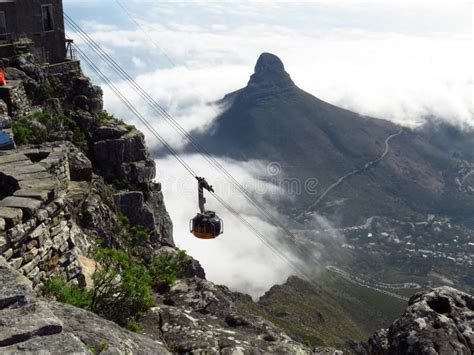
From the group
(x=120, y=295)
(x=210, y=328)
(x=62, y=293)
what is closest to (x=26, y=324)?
(x=62, y=293)

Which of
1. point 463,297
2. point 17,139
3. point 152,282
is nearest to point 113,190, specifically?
point 17,139

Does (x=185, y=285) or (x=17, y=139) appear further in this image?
(x=17, y=139)

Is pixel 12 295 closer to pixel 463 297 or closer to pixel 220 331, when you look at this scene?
pixel 220 331

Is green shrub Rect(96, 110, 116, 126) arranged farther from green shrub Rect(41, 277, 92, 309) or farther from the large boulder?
green shrub Rect(41, 277, 92, 309)

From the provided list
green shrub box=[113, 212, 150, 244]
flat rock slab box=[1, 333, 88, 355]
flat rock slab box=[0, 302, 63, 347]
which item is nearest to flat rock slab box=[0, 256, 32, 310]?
flat rock slab box=[0, 302, 63, 347]

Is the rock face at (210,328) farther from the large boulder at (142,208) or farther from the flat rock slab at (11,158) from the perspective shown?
the large boulder at (142,208)
